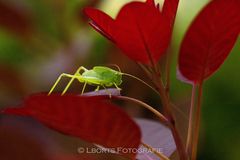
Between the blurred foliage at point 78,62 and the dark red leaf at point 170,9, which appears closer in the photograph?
the dark red leaf at point 170,9

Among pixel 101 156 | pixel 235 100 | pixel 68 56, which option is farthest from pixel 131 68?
pixel 101 156

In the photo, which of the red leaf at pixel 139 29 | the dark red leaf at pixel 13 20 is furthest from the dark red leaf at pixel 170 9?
the dark red leaf at pixel 13 20

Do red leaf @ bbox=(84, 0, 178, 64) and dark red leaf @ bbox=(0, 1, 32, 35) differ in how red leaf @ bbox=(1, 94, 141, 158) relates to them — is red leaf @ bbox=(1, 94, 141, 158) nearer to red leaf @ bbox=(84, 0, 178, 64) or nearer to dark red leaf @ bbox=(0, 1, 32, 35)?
red leaf @ bbox=(84, 0, 178, 64)

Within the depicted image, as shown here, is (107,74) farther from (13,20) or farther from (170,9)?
(13,20)

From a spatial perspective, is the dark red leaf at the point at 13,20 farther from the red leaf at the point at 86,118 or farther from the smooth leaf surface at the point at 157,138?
the red leaf at the point at 86,118

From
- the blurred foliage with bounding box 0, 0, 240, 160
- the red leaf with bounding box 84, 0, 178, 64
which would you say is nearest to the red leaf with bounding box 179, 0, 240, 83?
the red leaf with bounding box 84, 0, 178, 64

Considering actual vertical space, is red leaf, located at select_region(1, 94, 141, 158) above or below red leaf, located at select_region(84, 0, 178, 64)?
below
